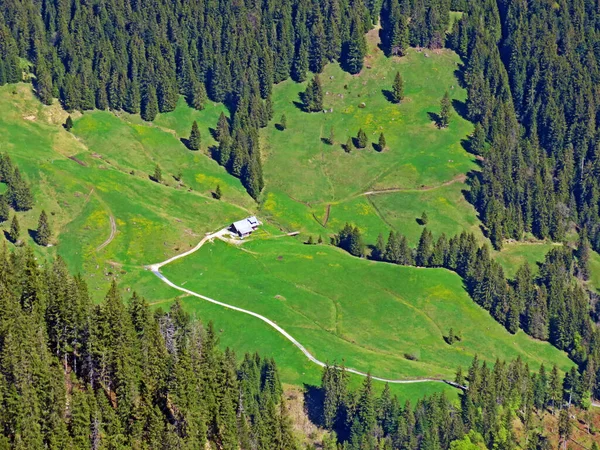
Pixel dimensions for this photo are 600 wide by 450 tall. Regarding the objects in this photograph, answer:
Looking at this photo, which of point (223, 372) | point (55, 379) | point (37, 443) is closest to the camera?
point (37, 443)

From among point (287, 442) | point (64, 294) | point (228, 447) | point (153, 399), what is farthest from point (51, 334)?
point (287, 442)

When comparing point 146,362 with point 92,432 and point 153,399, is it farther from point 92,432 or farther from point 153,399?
point 92,432

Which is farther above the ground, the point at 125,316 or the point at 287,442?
the point at 125,316

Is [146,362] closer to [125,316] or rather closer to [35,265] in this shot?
[125,316]

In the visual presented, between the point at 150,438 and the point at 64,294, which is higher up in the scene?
the point at 64,294

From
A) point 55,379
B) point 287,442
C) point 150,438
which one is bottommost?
point 287,442

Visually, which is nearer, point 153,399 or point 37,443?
point 37,443

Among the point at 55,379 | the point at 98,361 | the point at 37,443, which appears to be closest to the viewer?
the point at 37,443

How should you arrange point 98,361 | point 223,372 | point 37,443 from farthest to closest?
point 223,372 → point 98,361 → point 37,443

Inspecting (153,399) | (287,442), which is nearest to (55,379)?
(153,399)
